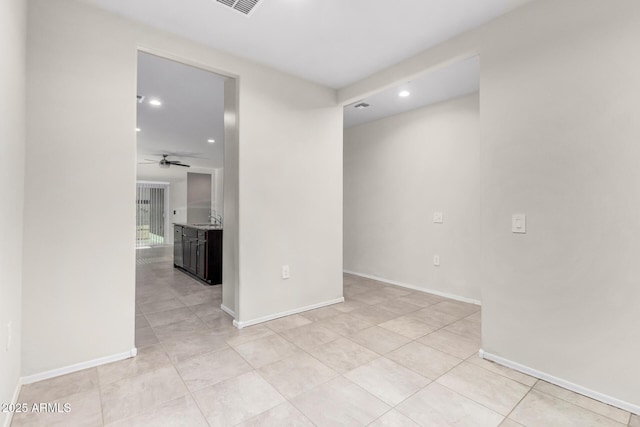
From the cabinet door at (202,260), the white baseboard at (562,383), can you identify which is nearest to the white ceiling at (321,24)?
the white baseboard at (562,383)

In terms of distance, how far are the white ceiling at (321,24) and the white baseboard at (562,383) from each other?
2.50m

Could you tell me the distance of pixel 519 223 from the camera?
213cm

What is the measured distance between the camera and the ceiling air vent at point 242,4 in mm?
2100

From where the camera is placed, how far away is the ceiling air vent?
6.89ft

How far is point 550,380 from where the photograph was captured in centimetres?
198

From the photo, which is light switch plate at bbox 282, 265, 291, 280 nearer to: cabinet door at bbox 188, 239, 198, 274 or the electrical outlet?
the electrical outlet

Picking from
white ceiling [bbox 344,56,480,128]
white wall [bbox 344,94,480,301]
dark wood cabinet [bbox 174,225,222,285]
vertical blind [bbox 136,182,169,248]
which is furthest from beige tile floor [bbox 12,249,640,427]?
vertical blind [bbox 136,182,169,248]

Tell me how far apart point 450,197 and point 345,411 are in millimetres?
3041

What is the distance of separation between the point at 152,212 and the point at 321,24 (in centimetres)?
962

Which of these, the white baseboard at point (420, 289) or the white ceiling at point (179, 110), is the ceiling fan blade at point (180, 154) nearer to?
the white ceiling at point (179, 110)

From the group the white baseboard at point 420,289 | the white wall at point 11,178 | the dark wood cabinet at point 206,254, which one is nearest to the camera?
the white wall at point 11,178

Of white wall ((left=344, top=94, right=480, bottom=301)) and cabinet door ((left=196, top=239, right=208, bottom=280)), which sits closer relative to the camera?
white wall ((left=344, top=94, right=480, bottom=301))

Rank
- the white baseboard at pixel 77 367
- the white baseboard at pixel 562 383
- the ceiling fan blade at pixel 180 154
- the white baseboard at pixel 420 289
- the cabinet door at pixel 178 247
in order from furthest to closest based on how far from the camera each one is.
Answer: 1. the ceiling fan blade at pixel 180 154
2. the cabinet door at pixel 178 247
3. the white baseboard at pixel 420 289
4. the white baseboard at pixel 77 367
5. the white baseboard at pixel 562 383

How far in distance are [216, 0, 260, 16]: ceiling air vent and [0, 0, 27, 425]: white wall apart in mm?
1158
